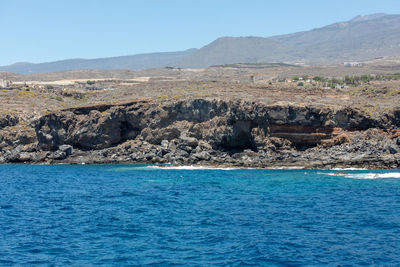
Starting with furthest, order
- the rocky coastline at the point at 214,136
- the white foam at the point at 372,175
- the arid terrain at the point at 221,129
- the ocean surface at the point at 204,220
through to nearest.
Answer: the arid terrain at the point at 221,129, the rocky coastline at the point at 214,136, the white foam at the point at 372,175, the ocean surface at the point at 204,220

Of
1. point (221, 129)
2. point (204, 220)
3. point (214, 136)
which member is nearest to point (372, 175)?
point (221, 129)

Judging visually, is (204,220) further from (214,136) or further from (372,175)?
(214,136)

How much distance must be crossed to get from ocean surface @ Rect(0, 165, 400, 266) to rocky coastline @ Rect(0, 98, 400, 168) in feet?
33.1

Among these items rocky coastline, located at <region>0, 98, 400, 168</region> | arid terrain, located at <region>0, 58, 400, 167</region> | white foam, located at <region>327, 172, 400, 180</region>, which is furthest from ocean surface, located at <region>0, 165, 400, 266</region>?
arid terrain, located at <region>0, 58, 400, 167</region>

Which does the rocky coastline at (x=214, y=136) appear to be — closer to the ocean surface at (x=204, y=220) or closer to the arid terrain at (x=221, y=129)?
the arid terrain at (x=221, y=129)

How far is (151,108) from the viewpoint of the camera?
225 feet

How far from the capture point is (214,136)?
63.1 m

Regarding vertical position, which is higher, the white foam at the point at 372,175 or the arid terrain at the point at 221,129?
the arid terrain at the point at 221,129

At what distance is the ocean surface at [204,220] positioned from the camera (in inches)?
872

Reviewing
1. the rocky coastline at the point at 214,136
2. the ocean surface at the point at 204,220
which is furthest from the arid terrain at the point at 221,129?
the ocean surface at the point at 204,220

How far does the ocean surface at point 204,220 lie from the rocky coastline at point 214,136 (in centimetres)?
1007

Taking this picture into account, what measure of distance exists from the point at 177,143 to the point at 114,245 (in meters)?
42.4

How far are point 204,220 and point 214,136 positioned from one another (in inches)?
1357

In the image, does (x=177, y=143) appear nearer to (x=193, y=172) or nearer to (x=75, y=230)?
(x=193, y=172)
